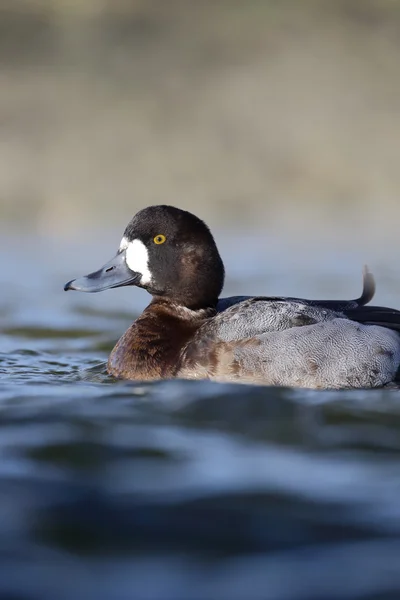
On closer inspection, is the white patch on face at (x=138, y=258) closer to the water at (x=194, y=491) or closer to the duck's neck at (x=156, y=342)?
the duck's neck at (x=156, y=342)

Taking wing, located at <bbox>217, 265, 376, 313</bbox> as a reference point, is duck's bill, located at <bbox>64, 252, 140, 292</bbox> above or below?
above

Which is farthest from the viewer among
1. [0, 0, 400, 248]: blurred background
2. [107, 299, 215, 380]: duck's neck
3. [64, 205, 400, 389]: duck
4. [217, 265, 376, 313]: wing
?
[0, 0, 400, 248]: blurred background

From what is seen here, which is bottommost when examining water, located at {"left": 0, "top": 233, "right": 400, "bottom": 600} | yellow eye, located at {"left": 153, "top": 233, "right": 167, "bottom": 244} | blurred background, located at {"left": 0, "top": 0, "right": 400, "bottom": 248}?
water, located at {"left": 0, "top": 233, "right": 400, "bottom": 600}

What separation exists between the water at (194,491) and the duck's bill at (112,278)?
1.97 ft

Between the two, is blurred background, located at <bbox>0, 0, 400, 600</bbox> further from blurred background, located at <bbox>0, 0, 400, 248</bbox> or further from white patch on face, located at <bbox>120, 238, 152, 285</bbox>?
white patch on face, located at <bbox>120, 238, 152, 285</bbox>

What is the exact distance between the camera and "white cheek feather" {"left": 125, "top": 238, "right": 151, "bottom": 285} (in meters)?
6.74

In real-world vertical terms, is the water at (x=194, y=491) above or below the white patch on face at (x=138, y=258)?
below

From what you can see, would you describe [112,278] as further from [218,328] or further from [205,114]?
[205,114]

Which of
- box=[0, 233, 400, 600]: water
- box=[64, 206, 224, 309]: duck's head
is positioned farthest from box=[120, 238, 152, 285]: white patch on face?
box=[0, 233, 400, 600]: water

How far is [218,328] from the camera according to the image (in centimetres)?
627

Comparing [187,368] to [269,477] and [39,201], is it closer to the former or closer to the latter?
[269,477]

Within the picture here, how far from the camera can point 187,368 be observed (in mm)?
6172

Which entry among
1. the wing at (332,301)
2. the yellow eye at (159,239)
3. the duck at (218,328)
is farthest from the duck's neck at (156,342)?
the yellow eye at (159,239)

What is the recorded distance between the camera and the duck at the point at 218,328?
610 centimetres
